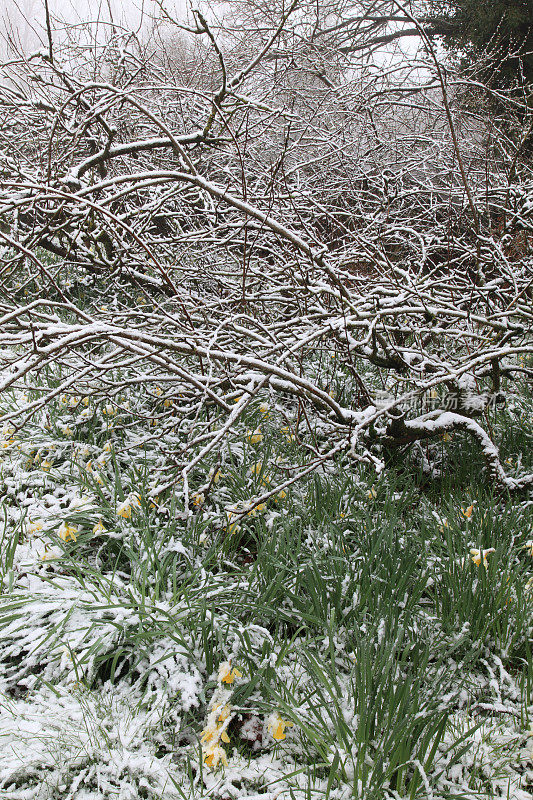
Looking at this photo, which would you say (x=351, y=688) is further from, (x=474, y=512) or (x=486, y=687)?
(x=474, y=512)

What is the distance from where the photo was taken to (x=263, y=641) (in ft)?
6.68

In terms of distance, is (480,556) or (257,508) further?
(257,508)

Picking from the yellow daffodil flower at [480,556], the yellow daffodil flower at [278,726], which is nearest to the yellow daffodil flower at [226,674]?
the yellow daffodil flower at [278,726]

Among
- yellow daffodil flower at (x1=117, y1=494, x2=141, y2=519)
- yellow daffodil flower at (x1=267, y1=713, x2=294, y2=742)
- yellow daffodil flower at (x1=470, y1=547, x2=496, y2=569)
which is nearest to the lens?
yellow daffodil flower at (x1=267, y1=713, x2=294, y2=742)

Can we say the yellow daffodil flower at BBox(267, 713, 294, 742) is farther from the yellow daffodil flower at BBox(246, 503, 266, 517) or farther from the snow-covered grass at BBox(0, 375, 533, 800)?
the yellow daffodil flower at BBox(246, 503, 266, 517)

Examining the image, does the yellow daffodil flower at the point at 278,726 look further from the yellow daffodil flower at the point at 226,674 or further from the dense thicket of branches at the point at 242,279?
the dense thicket of branches at the point at 242,279

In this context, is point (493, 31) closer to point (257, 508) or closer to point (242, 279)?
point (242, 279)

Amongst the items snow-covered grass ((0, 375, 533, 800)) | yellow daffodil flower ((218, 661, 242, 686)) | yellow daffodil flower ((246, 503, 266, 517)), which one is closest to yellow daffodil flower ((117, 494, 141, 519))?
snow-covered grass ((0, 375, 533, 800))

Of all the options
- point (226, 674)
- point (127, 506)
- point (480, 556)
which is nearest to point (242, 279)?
point (127, 506)

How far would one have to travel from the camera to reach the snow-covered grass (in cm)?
163

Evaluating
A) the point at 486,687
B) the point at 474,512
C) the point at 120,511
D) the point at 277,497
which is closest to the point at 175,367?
the point at 120,511

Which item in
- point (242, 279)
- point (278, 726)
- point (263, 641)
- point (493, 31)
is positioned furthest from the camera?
point (493, 31)

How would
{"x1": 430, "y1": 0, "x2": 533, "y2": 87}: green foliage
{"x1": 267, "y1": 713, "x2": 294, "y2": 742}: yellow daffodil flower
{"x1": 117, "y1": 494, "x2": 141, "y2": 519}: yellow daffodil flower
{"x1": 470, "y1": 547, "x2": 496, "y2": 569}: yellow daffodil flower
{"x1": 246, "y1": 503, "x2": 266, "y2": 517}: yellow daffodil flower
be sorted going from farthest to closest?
{"x1": 430, "y1": 0, "x2": 533, "y2": 87}: green foliage, {"x1": 246, "y1": 503, "x2": 266, "y2": 517}: yellow daffodil flower, {"x1": 117, "y1": 494, "x2": 141, "y2": 519}: yellow daffodil flower, {"x1": 470, "y1": 547, "x2": 496, "y2": 569}: yellow daffodil flower, {"x1": 267, "y1": 713, "x2": 294, "y2": 742}: yellow daffodil flower

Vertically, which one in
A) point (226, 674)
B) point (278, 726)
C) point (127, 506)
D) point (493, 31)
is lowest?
point (278, 726)
